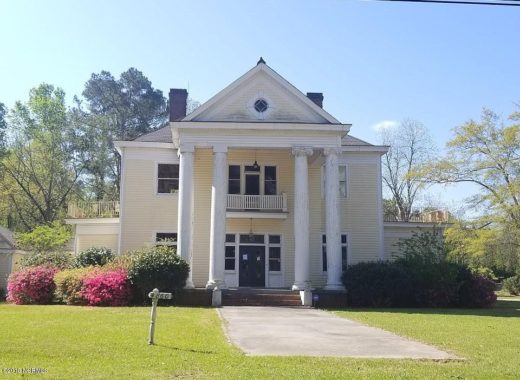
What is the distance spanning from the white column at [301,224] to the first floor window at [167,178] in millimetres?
Result: 6640

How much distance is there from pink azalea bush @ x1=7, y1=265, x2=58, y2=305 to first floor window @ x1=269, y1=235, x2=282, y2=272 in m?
9.91

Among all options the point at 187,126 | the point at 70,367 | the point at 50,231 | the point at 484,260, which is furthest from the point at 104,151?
the point at 70,367

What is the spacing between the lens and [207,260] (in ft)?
85.3

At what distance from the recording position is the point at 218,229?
22.5 meters

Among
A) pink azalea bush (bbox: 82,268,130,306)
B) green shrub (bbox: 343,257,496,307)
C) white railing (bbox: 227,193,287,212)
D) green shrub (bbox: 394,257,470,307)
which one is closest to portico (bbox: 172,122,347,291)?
green shrub (bbox: 343,257,496,307)

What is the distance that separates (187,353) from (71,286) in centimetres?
1306

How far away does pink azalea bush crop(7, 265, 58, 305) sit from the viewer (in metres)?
21.2

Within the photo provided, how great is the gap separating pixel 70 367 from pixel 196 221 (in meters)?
18.6

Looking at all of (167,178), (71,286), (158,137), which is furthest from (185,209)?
(158,137)

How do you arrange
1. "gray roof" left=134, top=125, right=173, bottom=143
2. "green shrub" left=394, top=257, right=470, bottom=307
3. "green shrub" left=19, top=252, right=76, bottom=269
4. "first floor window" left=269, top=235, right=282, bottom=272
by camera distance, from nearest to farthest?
"green shrub" left=394, top=257, right=470, bottom=307, "green shrub" left=19, top=252, right=76, bottom=269, "first floor window" left=269, top=235, right=282, bottom=272, "gray roof" left=134, top=125, right=173, bottom=143

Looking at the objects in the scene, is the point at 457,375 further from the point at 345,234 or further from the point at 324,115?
the point at 345,234

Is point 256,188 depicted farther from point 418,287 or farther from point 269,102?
point 418,287

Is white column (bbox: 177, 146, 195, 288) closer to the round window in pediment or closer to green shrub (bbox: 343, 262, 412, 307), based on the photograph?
the round window in pediment

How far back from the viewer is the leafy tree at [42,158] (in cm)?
4275
